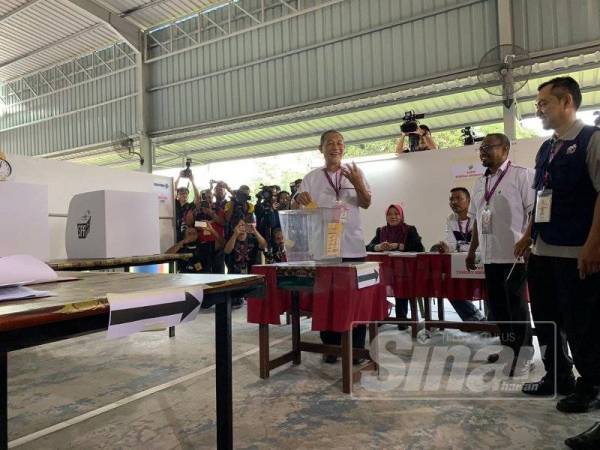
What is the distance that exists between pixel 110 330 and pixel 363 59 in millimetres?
5943

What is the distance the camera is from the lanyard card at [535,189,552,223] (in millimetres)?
1815

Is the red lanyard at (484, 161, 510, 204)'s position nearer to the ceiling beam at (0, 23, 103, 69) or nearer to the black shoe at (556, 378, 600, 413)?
the black shoe at (556, 378, 600, 413)

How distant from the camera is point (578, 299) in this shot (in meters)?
1.72

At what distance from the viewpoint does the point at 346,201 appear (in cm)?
239

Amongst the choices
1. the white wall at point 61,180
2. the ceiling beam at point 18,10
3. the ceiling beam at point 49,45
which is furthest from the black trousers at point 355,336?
the ceiling beam at point 49,45

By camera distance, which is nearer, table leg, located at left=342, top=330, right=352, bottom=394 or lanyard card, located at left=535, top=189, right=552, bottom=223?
lanyard card, located at left=535, top=189, right=552, bottom=223

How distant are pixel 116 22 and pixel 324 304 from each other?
23.9 ft

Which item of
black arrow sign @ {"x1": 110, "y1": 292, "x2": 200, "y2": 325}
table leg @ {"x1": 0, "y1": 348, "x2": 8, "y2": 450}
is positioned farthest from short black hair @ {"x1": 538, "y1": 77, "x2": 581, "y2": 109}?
table leg @ {"x1": 0, "y1": 348, "x2": 8, "y2": 450}

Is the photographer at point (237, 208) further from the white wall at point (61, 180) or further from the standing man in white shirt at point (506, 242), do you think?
the standing man in white shirt at point (506, 242)

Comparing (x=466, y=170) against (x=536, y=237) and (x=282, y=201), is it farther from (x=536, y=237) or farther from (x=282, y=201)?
(x=536, y=237)

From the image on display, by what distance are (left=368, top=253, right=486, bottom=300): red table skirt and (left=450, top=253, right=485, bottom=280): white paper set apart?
39mm

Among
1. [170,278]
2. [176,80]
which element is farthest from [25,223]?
[176,80]

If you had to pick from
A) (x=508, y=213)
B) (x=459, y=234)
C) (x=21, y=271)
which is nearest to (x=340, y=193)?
(x=508, y=213)

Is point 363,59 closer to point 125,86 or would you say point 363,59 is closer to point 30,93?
point 125,86
